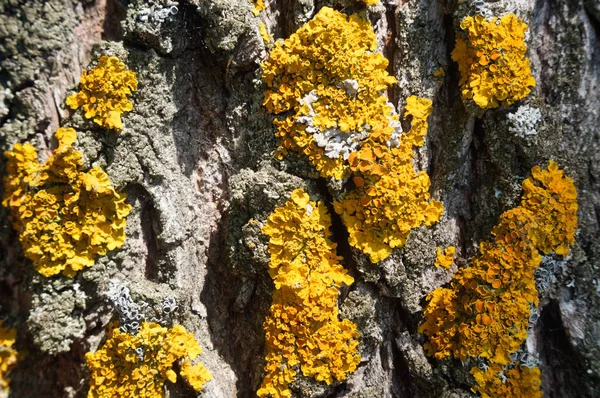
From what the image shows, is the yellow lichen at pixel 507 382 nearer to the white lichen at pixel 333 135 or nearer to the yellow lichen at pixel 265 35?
the white lichen at pixel 333 135

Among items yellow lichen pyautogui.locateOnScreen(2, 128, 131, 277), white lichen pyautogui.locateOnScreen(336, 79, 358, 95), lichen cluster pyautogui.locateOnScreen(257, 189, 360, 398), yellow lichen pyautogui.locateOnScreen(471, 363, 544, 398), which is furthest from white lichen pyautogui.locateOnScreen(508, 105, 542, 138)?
yellow lichen pyautogui.locateOnScreen(2, 128, 131, 277)

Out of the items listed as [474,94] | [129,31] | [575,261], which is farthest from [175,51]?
[575,261]

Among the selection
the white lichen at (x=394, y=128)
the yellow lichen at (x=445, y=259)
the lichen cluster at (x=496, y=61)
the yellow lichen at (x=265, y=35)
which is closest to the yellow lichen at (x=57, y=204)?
the yellow lichen at (x=265, y=35)

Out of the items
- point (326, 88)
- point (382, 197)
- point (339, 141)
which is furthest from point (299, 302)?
point (326, 88)

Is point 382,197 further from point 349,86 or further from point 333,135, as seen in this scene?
point 349,86

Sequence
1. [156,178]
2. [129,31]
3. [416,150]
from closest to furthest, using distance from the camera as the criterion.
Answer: [129,31]
[156,178]
[416,150]

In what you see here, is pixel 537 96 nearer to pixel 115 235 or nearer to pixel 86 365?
pixel 115 235
